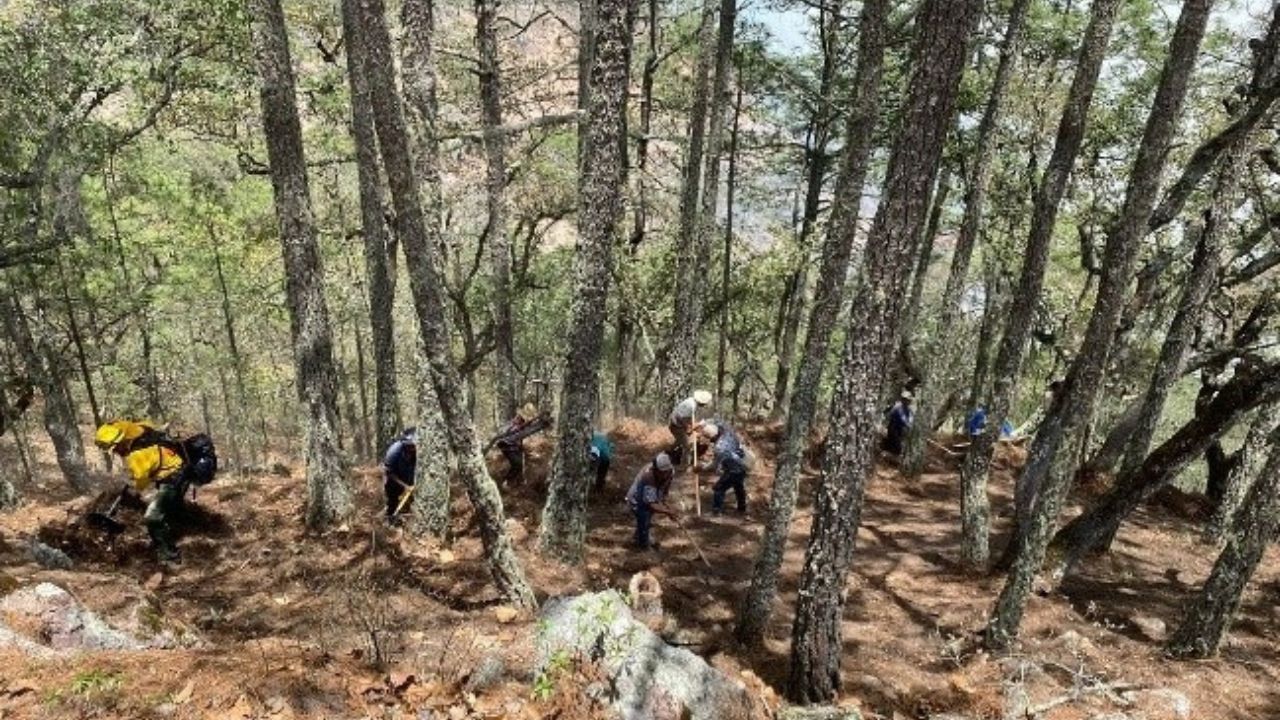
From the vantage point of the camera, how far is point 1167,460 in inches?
311

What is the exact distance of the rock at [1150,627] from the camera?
28.1ft

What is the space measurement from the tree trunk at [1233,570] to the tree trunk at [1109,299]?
1.69 metres

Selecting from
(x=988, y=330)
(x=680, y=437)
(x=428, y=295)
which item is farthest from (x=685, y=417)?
(x=988, y=330)

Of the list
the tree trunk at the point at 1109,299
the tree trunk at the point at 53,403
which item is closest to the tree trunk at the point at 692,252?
the tree trunk at the point at 1109,299

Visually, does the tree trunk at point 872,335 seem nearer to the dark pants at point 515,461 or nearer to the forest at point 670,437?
the forest at point 670,437

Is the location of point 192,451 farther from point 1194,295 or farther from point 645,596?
point 1194,295

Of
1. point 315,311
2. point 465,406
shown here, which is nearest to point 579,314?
point 465,406

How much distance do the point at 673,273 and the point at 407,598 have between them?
46.1 feet

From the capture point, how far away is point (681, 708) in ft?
17.0

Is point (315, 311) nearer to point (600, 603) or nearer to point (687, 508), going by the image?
point (600, 603)

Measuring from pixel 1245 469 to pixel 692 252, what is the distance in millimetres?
8864

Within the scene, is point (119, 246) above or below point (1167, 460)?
above

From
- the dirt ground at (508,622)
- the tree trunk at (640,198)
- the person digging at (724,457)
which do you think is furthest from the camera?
the tree trunk at (640,198)

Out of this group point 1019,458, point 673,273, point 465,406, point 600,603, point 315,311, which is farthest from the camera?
point 673,273
